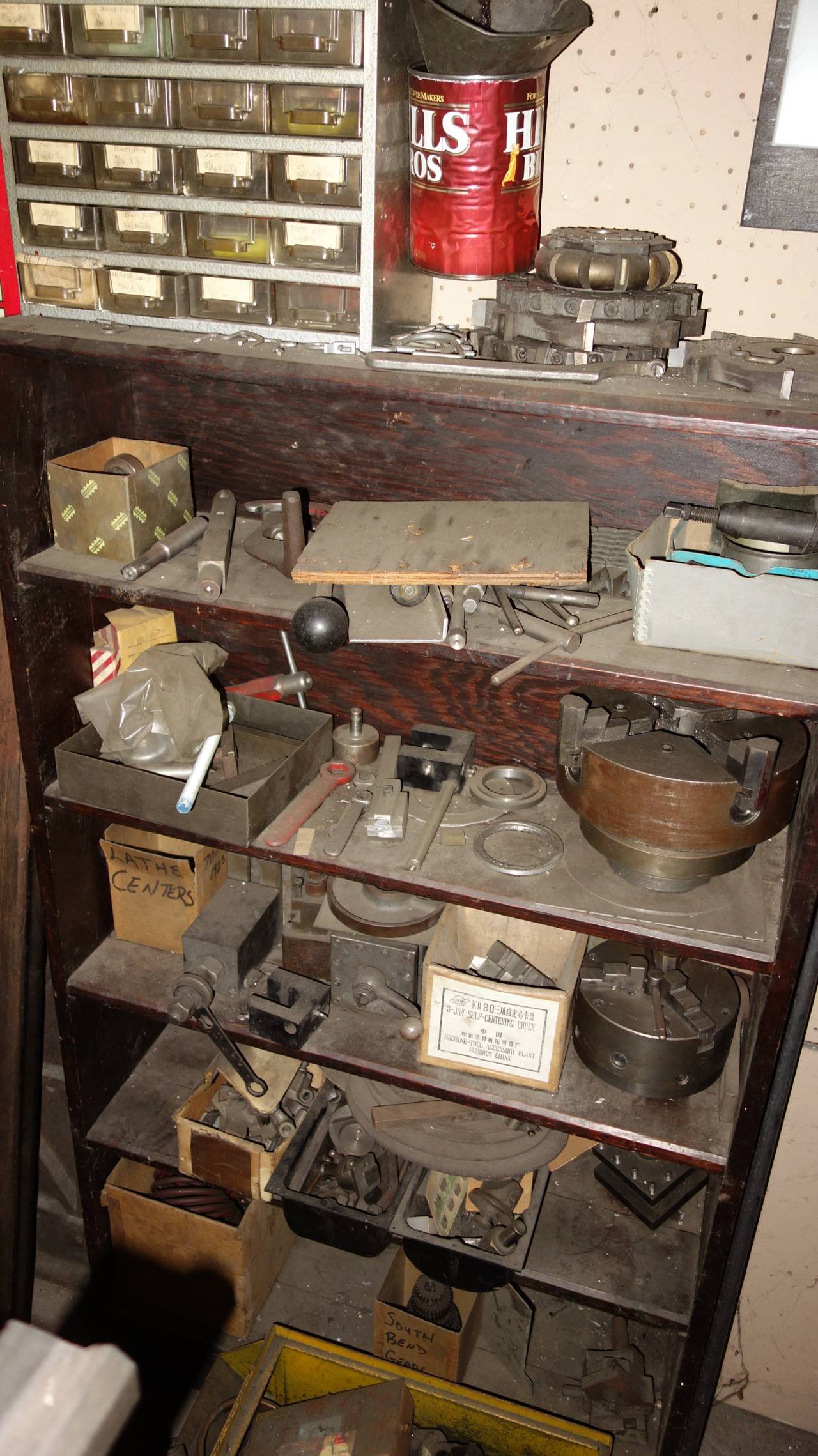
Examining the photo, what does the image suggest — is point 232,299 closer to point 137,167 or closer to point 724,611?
point 137,167

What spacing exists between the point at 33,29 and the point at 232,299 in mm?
454

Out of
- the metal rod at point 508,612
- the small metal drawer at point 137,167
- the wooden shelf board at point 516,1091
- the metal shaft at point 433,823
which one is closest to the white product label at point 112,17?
the small metal drawer at point 137,167

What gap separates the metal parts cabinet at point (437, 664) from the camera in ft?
4.80

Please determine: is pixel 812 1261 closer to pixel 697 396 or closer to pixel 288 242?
pixel 697 396

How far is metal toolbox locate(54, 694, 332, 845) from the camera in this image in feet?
5.82

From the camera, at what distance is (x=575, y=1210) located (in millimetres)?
2148

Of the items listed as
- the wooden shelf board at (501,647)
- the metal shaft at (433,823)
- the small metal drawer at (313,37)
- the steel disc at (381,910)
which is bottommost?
the steel disc at (381,910)

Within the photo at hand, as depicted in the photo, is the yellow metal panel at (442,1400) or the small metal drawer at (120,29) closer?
the small metal drawer at (120,29)

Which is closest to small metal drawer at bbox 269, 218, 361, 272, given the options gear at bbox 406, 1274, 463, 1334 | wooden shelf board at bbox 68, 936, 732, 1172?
wooden shelf board at bbox 68, 936, 732, 1172

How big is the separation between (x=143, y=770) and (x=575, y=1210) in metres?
1.26

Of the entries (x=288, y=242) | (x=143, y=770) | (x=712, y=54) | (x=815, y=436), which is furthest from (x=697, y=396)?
(x=143, y=770)

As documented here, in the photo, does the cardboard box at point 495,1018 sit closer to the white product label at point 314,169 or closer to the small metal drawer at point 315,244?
the small metal drawer at point 315,244

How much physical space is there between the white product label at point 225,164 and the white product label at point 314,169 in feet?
0.19

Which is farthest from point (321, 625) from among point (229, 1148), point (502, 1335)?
point (502, 1335)
